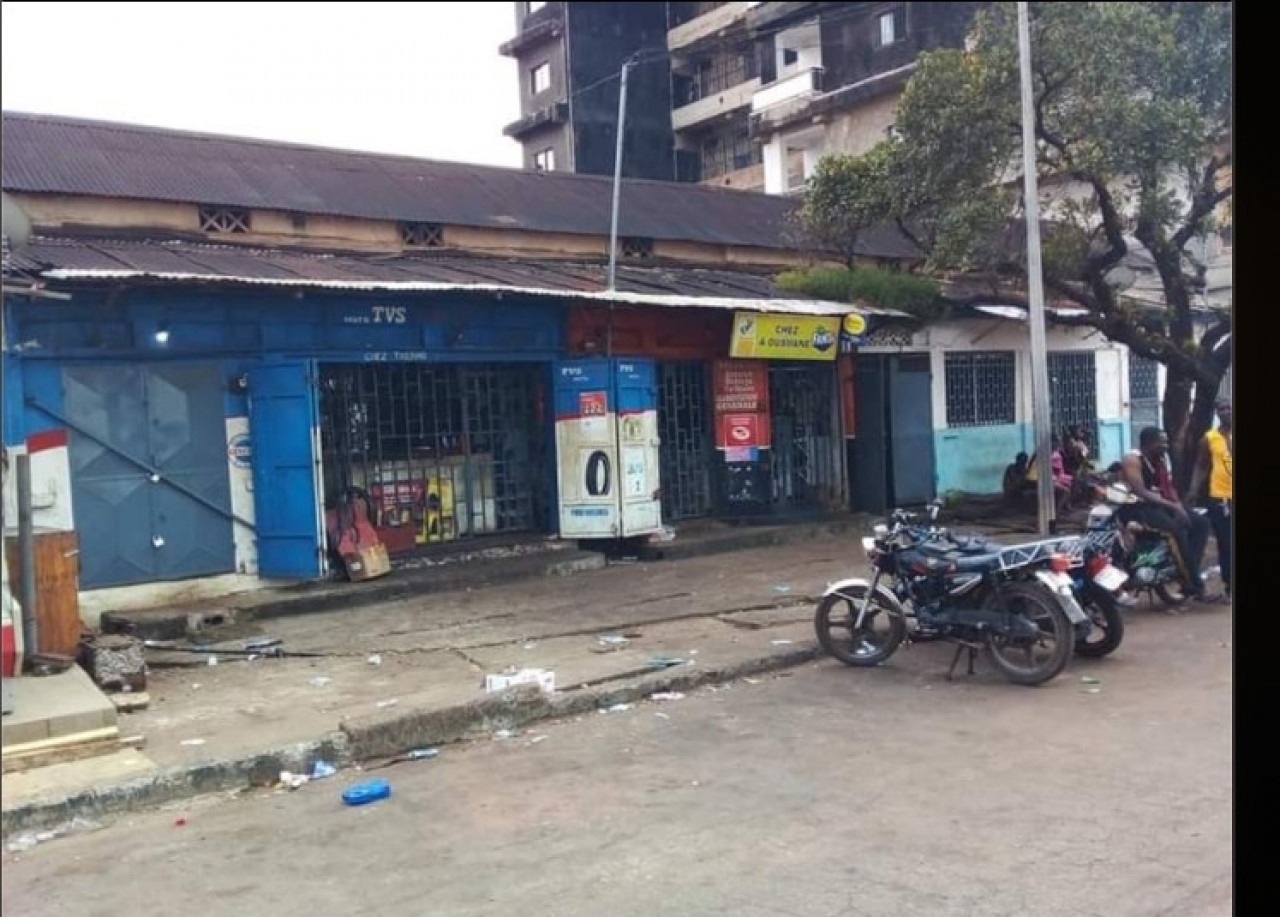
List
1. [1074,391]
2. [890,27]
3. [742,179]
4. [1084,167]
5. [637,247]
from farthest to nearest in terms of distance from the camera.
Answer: [1074,391], [890,27], [742,179], [637,247], [1084,167]

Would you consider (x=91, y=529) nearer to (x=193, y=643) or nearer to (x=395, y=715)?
(x=193, y=643)

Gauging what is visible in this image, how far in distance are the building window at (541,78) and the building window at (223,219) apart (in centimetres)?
403

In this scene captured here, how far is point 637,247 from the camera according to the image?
1401 centimetres

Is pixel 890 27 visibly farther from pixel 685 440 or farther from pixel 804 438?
pixel 685 440

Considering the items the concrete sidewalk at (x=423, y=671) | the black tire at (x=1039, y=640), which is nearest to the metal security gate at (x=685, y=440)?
the concrete sidewalk at (x=423, y=671)

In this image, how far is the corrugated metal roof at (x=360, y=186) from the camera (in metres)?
10.8

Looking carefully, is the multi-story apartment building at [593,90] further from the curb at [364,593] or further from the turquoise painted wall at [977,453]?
the turquoise painted wall at [977,453]

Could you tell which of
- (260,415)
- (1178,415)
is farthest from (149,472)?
(1178,415)

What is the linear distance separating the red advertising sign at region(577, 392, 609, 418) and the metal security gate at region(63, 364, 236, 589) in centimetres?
360

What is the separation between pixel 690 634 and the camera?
8156 millimetres

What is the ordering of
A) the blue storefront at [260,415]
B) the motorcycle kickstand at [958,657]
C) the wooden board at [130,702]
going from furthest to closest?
the blue storefront at [260,415] < the motorcycle kickstand at [958,657] < the wooden board at [130,702]

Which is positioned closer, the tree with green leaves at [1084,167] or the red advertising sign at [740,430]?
the tree with green leaves at [1084,167]

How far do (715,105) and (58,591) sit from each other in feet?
27.9
